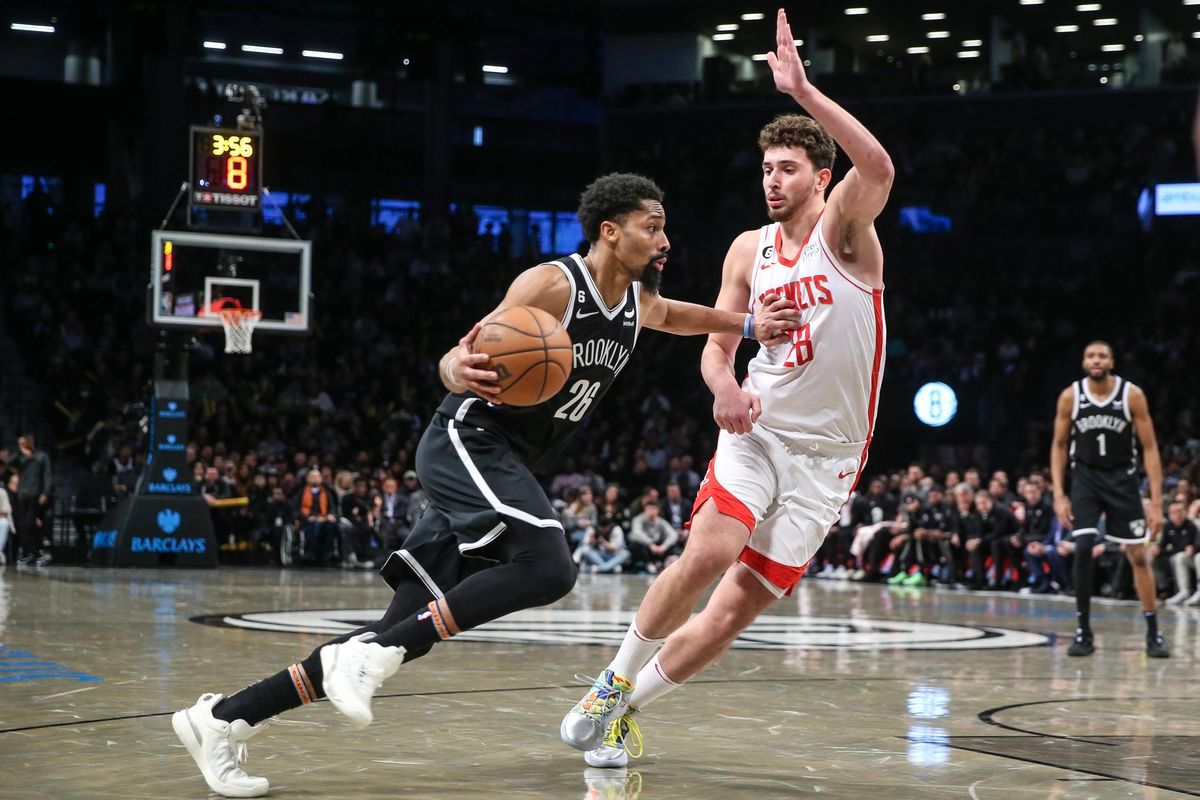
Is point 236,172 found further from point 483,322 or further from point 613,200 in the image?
point 483,322

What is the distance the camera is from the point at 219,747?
420cm

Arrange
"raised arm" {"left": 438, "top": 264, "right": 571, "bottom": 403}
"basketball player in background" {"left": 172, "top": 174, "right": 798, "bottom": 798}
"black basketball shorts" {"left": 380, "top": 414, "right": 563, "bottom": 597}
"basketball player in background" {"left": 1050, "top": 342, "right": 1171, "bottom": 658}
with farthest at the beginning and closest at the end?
"basketball player in background" {"left": 1050, "top": 342, "right": 1171, "bottom": 658}
"black basketball shorts" {"left": 380, "top": 414, "right": 563, "bottom": 597}
"raised arm" {"left": 438, "top": 264, "right": 571, "bottom": 403}
"basketball player in background" {"left": 172, "top": 174, "right": 798, "bottom": 798}

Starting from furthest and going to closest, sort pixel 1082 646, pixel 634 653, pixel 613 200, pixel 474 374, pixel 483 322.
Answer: pixel 1082 646, pixel 634 653, pixel 613 200, pixel 483 322, pixel 474 374

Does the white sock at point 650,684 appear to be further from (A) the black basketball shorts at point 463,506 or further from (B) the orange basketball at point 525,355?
(B) the orange basketball at point 525,355

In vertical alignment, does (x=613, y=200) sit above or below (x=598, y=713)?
above

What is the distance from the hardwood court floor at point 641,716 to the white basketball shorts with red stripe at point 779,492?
0.68 metres

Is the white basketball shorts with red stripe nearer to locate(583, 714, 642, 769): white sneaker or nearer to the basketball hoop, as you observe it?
locate(583, 714, 642, 769): white sneaker

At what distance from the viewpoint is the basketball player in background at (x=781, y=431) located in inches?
194

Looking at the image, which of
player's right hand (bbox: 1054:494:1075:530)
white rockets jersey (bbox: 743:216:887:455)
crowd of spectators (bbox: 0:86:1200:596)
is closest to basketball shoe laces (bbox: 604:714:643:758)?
white rockets jersey (bbox: 743:216:887:455)

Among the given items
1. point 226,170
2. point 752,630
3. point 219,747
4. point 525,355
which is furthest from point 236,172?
point 219,747

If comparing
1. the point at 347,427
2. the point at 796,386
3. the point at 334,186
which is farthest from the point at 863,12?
the point at 796,386

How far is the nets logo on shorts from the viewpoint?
9445 millimetres

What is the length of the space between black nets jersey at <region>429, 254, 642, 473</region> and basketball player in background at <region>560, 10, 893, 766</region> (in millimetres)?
439

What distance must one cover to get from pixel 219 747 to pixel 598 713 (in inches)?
50.0
